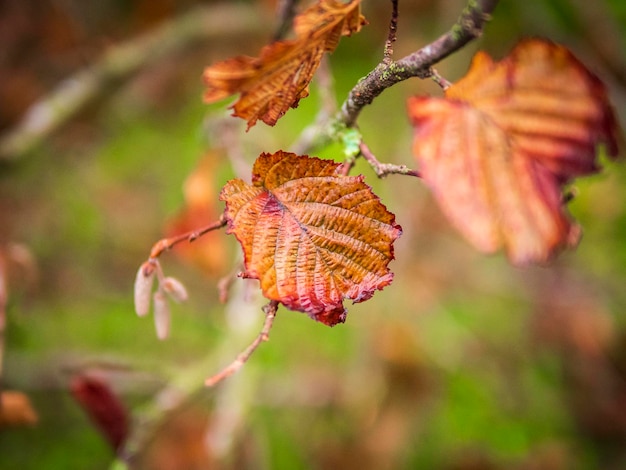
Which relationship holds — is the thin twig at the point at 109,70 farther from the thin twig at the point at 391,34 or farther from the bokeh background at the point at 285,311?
the thin twig at the point at 391,34

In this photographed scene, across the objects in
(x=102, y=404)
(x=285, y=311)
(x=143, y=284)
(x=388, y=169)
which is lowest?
(x=285, y=311)

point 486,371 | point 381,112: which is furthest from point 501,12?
point 486,371

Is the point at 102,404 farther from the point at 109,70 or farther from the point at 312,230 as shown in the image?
the point at 109,70

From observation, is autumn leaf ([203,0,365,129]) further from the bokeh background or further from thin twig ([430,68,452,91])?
the bokeh background

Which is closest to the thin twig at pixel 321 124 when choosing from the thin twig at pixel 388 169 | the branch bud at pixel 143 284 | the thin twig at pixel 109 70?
the thin twig at pixel 388 169

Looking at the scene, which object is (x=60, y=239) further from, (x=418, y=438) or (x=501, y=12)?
(x=501, y=12)

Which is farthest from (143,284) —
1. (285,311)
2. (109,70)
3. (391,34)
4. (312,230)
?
(285,311)
